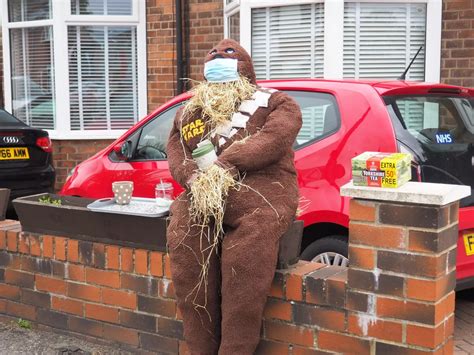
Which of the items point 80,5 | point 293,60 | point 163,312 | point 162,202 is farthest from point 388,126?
point 80,5

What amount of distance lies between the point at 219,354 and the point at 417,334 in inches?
32.7

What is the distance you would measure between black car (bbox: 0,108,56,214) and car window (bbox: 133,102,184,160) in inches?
83.1

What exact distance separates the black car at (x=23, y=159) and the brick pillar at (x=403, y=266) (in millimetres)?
4538

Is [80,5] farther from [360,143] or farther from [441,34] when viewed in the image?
[360,143]

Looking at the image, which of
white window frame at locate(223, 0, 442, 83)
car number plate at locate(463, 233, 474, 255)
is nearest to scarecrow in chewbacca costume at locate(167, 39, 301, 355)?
car number plate at locate(463, 233, 474, 255)

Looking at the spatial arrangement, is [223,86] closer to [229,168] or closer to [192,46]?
[229,168]

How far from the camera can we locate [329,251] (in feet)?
13.0

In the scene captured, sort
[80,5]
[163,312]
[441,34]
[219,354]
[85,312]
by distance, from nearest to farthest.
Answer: [219,354] < [163,312] < [85,312] < [441,34] < [80,5]

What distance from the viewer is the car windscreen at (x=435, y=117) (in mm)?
3912

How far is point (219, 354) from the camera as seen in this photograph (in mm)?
2848

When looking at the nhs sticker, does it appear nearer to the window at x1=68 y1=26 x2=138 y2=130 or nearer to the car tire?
the car tire

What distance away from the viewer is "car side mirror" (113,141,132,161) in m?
5.06

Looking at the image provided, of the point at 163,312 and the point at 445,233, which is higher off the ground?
the point at 445,233

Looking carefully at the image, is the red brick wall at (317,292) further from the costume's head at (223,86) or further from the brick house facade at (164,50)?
the brick house facade at (164,50)
